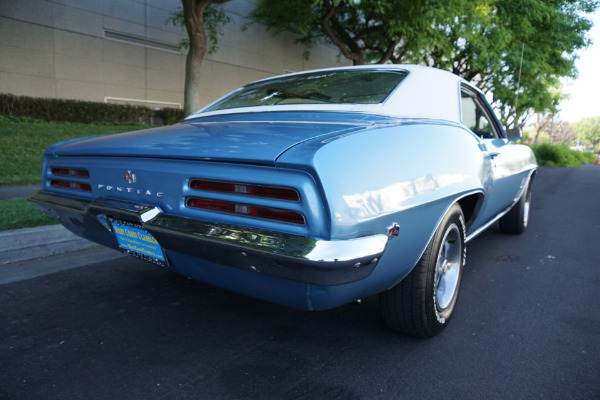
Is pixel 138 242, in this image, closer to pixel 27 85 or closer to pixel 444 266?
pixel 444 266

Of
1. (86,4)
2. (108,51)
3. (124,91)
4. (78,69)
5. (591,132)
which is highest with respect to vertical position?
(86,4)

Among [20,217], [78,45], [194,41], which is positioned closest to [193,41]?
[194,41]

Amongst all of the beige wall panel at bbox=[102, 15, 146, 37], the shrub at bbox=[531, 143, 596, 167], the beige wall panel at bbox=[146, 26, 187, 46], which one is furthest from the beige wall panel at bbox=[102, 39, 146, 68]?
the shrub at bbox=[531, 143, 596, 167]

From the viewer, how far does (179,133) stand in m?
2.24

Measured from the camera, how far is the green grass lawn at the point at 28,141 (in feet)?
22.2

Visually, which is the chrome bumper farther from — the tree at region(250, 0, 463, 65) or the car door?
the tree at region(250, 0, 463, 65)

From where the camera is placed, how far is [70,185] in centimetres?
249

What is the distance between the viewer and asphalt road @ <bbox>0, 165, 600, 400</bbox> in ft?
6.17

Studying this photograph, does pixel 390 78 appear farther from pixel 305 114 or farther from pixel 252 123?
pixel 252 123

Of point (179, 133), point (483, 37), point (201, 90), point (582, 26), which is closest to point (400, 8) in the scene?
point (483, 37)

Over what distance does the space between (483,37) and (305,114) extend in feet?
49.2

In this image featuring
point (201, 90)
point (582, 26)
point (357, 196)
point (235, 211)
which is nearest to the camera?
point (357, 196)

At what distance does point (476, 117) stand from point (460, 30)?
37.9 feet

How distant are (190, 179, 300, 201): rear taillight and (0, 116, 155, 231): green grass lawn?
111 inches
